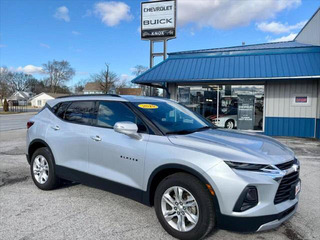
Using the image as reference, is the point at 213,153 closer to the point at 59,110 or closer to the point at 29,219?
the point at 29,219

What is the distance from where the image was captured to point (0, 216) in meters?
3.62

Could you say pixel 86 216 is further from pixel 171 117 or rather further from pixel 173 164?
pixel 171 117

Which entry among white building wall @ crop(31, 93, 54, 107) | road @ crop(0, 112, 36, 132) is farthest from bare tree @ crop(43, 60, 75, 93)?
road @ crop(0, 112, 36, 132)

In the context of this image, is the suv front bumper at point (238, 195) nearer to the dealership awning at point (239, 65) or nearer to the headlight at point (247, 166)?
the headlight at point (247, 166)

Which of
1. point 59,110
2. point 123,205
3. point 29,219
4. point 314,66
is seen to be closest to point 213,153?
point 123,205

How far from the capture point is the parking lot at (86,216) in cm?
314

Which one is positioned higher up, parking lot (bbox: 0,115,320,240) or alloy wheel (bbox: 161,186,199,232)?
alloy wheel (bbox: 161,186,199,232)

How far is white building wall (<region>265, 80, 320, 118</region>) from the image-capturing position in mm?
11578

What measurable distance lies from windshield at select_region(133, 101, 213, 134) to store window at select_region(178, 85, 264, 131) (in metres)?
8.86

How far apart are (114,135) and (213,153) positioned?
1459 millimetres

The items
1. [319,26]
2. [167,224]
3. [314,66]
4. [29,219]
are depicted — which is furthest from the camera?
[319,26]

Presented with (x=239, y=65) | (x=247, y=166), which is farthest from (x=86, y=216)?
(x=239, y=65)

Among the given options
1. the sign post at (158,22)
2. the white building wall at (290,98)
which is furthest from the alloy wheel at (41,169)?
the sign post at (158,22)

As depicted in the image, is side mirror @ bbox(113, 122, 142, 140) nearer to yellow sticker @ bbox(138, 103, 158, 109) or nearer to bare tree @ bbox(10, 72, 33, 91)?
yellow sticker @ bbox(138, 103, 158, 109)
